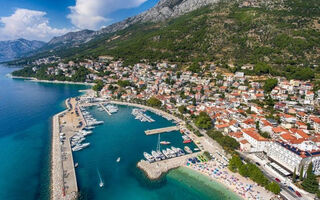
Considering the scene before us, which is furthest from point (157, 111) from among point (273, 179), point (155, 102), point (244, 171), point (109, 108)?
point (273, 179)

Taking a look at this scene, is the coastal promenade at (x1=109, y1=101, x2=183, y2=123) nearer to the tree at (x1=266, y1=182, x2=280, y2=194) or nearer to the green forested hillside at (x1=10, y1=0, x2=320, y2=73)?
the tree at (x1=266, y1=182, x2=280, y2=194)

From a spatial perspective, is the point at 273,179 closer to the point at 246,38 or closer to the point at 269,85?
the point at 269,85

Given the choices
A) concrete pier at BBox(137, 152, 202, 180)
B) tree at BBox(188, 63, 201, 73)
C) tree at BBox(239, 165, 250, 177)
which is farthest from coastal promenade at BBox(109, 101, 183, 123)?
tree at BBox(188, 63, 201, 73)

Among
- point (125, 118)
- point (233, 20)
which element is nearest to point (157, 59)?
point (233, 20)

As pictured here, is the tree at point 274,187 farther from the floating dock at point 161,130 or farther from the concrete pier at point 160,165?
the floating dock at point 161,130

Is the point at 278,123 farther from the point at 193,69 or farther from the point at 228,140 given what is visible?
the point at 193,69

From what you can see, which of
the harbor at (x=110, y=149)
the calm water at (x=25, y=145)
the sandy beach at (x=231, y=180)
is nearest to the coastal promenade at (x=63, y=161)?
the harbor at (x=110, y=149)

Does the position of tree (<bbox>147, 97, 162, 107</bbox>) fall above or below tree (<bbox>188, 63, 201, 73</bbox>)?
below
